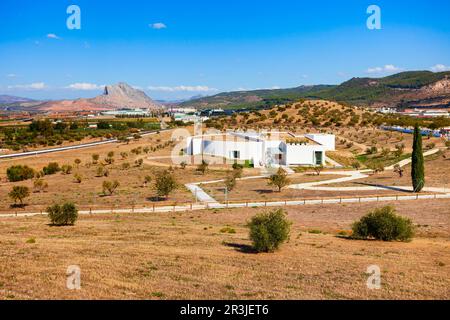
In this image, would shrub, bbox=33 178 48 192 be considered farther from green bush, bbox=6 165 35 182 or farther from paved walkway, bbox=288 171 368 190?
paved walkway, bbox=288 171 368 190

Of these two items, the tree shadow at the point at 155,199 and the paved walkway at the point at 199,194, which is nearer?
the paved walkway at the point at 199,194

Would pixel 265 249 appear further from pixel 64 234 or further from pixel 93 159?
pixel 93 159

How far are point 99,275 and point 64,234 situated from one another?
953 centimetres

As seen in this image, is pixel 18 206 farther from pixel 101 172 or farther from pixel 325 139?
pixel 325 139

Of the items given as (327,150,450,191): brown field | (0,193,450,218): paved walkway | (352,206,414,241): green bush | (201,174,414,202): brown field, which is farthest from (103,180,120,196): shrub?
(352,206,414,241): green bush

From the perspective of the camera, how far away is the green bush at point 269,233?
19922mm

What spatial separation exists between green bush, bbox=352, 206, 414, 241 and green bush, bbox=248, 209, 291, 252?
5.20m

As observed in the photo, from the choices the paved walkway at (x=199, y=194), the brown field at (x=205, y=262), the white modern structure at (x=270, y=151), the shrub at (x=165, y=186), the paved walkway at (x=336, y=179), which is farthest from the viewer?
the white modern structure at (x=270, y=151)

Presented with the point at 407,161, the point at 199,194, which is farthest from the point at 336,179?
the point at 199,194

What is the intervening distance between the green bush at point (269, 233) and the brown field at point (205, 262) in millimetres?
604

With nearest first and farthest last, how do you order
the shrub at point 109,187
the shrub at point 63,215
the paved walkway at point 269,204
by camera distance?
the shrub at point 63,215 → the paved walkway at point 269,204 → the shrub at point 109,187

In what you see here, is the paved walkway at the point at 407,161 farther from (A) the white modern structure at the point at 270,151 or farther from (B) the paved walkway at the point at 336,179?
(A) the white modern structure at the point at 270,151

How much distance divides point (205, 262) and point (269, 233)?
3.80 m

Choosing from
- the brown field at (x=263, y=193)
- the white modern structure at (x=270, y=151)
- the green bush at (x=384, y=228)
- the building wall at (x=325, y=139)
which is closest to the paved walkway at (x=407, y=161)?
the white modern structure at (x=270, y=151)
